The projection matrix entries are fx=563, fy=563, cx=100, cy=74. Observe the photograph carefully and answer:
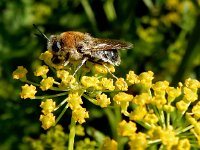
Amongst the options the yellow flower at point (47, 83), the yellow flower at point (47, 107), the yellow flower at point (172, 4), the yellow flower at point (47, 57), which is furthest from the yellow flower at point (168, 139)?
the yellow flower at point (172, 4)

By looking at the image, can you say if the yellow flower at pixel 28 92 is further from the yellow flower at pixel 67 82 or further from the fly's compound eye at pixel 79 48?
the fly's compound eye at pixel 79 48

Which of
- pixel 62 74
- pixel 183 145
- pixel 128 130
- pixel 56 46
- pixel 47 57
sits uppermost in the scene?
pixel 56 46

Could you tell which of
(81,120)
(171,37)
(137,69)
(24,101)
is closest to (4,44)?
(24,101)

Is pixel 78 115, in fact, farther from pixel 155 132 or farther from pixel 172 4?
pixel 172 4

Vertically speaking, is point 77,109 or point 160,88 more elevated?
point 160,88

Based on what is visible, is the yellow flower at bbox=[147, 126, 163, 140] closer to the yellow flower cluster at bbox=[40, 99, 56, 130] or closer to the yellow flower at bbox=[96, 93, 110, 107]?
the yellow flower at bbox=[96, 93, 110, 107]

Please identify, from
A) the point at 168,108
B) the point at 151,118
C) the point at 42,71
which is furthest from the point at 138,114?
the point at 42,71

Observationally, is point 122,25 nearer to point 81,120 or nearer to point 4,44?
point 4,44
